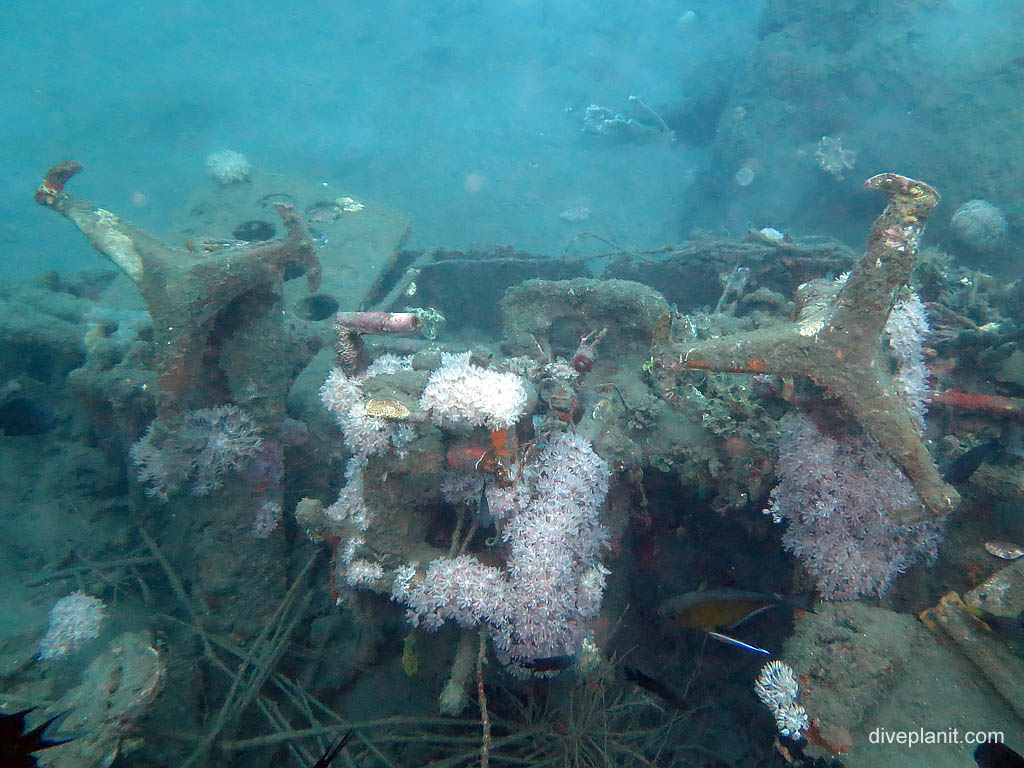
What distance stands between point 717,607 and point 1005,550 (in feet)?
7.40

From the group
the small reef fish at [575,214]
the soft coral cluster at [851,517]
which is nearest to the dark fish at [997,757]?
the soft coral cluster at [851,517]

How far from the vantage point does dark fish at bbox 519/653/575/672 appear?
3.24m

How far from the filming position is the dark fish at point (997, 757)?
1943 millimetres

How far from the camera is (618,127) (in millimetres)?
25766

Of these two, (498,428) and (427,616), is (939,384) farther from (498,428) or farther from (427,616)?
(427,616)

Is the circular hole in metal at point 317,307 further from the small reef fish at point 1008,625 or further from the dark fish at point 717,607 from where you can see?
the small reef fish at point 1008,625

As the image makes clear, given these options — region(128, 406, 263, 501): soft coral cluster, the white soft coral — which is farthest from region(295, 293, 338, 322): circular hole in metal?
the white soft coral

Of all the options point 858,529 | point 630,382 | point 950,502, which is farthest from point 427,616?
point 950,502

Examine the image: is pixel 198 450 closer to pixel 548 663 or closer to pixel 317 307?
pixel 548 663

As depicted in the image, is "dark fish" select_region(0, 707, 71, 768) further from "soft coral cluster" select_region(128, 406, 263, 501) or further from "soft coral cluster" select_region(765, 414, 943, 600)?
"soft coral cluster" select_region(765, 414, 943, 600)

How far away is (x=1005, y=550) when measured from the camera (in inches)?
127

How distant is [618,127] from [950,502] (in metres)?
28.2

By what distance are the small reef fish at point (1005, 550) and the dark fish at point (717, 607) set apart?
1.65m

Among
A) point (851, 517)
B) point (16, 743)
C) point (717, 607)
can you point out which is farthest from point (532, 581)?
point (16, 743)
